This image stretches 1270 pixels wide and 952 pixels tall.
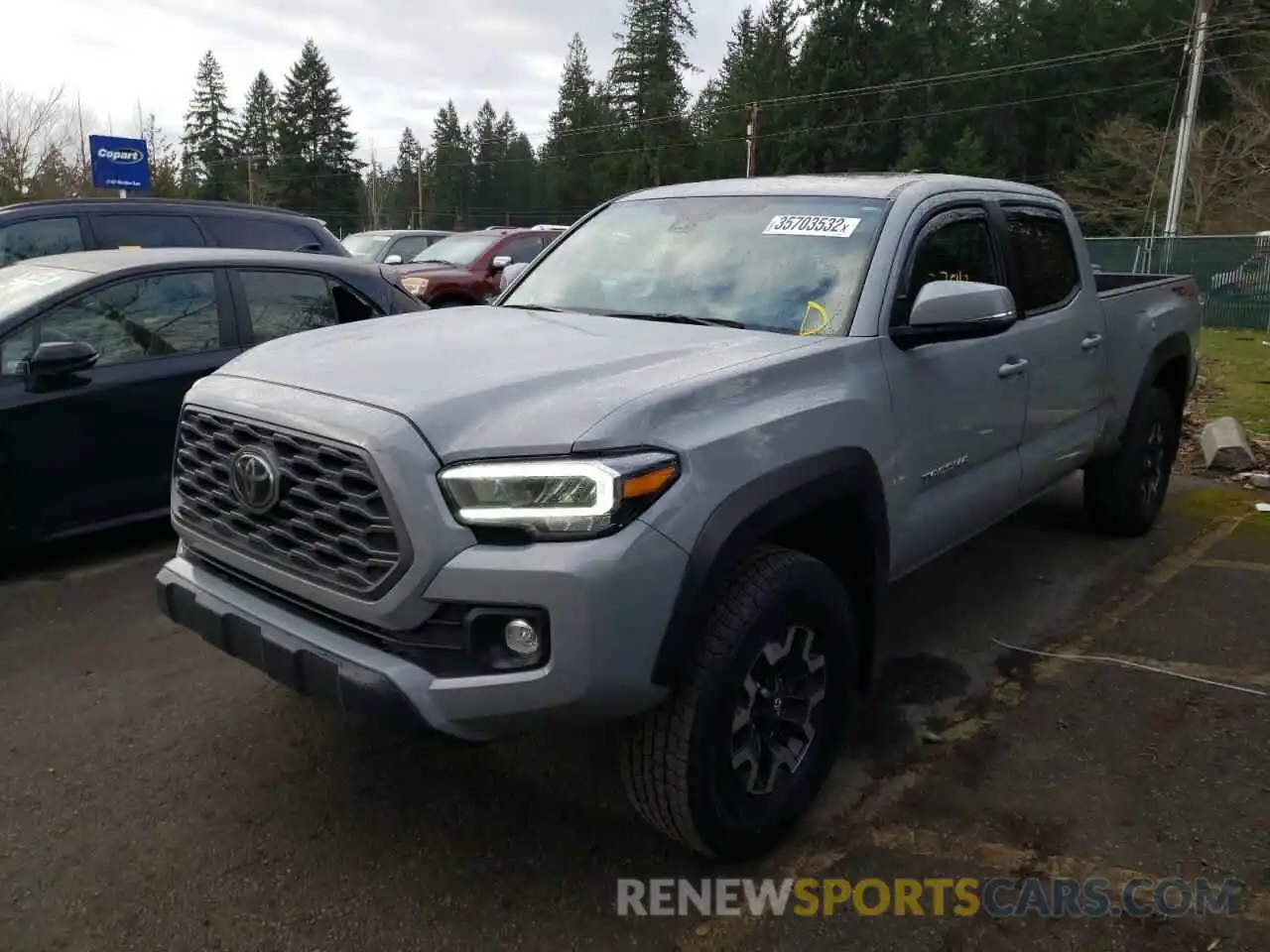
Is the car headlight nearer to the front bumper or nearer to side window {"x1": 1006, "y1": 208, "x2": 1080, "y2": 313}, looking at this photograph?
the front bumper

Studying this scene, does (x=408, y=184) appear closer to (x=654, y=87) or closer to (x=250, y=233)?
(x=654, y=87)

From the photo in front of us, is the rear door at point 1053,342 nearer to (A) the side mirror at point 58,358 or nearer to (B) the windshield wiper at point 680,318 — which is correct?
(B) the windshield wiper at point 680,318

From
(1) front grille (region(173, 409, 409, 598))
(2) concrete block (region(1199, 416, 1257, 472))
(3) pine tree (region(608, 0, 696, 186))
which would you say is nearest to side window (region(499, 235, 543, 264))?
(2) concrete block (region(1199, 416, 1257, 472))

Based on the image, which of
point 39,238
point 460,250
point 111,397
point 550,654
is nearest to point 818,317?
point 550,654

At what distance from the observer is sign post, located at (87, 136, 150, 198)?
19.8 metres

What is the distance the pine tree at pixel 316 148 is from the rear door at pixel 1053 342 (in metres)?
69.7

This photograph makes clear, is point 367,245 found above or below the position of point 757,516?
above

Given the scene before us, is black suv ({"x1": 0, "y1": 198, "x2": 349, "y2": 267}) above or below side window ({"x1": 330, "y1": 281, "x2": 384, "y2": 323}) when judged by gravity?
above

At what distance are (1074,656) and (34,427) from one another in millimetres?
4696

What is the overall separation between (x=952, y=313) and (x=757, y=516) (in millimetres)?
1064

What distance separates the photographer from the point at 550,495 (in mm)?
2338

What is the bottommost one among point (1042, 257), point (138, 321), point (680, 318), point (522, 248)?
point (138, 321)

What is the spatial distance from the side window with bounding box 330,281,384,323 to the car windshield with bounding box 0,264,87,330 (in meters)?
1.41

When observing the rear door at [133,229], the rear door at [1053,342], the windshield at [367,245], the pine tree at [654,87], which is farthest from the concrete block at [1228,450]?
the pine tree at [654,87]
